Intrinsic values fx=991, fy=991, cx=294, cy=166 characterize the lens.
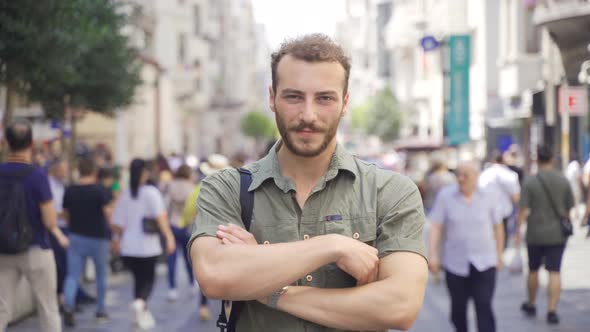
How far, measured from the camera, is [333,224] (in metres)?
3.05

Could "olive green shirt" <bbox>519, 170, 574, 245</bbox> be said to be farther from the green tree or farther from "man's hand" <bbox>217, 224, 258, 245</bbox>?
the green tree

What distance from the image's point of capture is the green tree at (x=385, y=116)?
67.6 metres

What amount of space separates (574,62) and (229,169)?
23.5 metres

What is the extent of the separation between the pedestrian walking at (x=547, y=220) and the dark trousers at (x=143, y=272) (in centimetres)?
411

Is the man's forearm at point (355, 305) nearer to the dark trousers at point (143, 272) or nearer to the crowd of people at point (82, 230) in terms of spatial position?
the crowd of people at point (82, 230)

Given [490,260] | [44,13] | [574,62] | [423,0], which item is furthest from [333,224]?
[423,0]

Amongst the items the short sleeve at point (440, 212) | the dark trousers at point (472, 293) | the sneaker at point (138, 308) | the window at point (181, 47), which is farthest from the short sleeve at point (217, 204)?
the window at point (181, 47)

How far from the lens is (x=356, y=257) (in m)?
2.92

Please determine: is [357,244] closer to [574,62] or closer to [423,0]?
[574,62]

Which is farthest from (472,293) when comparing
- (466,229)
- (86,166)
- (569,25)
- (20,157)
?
(569,25)

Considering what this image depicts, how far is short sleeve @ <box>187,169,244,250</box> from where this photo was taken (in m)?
3.11

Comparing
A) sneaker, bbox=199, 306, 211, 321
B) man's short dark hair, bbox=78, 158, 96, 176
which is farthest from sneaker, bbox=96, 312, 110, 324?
man's short dark hair, bbox=78, 158, 96, 176

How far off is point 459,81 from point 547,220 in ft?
89.2

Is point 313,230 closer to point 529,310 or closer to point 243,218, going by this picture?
point 243,218
